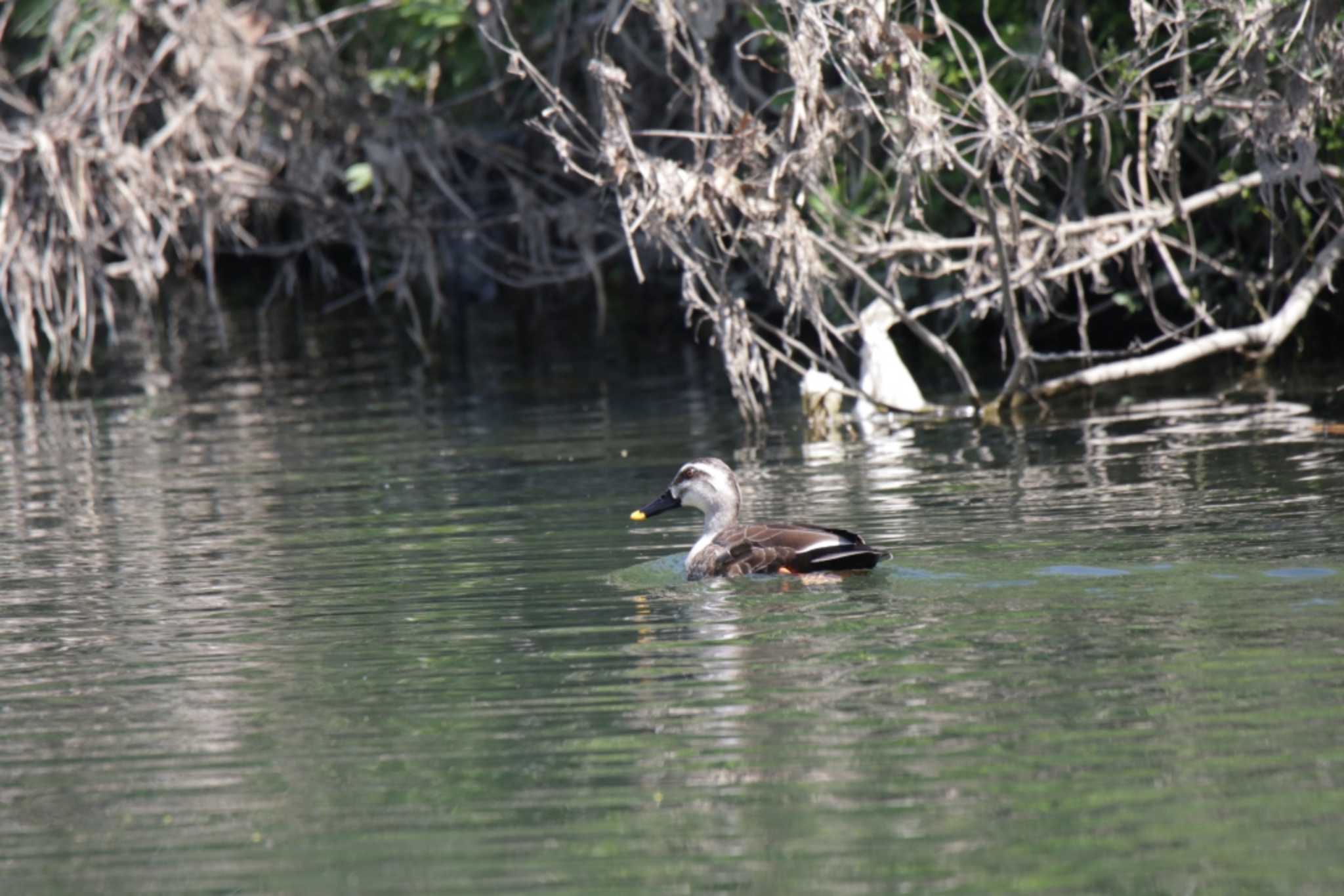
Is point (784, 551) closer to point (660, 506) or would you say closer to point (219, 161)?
point (660, 506)

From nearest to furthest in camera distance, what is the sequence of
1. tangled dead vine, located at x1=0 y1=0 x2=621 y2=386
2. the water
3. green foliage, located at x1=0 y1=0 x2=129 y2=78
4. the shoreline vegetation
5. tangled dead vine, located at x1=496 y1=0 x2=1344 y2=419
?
the water → tangled dead vine, located at x1=496 y1=0 x2=1344 y2=419 → the shoreline vegetation → tangled dead vine, located at x1=0 y1=0 x2=621 y2=386 → green foliage, located at x1=0 y1=0 x2=129 y2=78

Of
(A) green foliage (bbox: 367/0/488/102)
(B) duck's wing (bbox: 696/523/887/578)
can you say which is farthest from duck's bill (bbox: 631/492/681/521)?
(A) green foliage (bbox: 367/0/488/102)

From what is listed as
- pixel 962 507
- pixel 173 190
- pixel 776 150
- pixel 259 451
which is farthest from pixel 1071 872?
pixel 173 190

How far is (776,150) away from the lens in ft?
49.1

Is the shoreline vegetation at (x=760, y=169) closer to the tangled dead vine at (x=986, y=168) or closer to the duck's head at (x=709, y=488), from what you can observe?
Result: the tangled dead vine at (x=986, y=168)

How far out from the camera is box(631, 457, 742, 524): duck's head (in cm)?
1101

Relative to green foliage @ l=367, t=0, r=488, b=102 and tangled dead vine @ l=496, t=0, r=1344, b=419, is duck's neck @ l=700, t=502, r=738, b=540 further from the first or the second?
green foliage @ l=367, t=0, r=488, b=102

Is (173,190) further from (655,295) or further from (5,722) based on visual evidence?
(5,722)

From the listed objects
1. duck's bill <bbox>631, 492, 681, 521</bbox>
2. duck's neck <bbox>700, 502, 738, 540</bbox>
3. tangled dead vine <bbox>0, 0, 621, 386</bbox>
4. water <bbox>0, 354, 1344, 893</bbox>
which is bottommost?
water <bbox>0, 354, 1344, 893</bbox>

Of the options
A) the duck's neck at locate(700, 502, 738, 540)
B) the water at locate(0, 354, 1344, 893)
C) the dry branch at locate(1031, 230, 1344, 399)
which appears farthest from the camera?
the dry branch at locate(1031, 230, 1344, 399)

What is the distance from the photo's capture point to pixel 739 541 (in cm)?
1038

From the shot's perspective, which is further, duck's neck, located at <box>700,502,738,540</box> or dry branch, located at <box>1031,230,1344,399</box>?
dry branch, located at <box>1031,230,1344,399</box>

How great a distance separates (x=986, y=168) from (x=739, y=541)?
18.8 feet

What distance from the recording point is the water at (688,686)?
6145 mm
